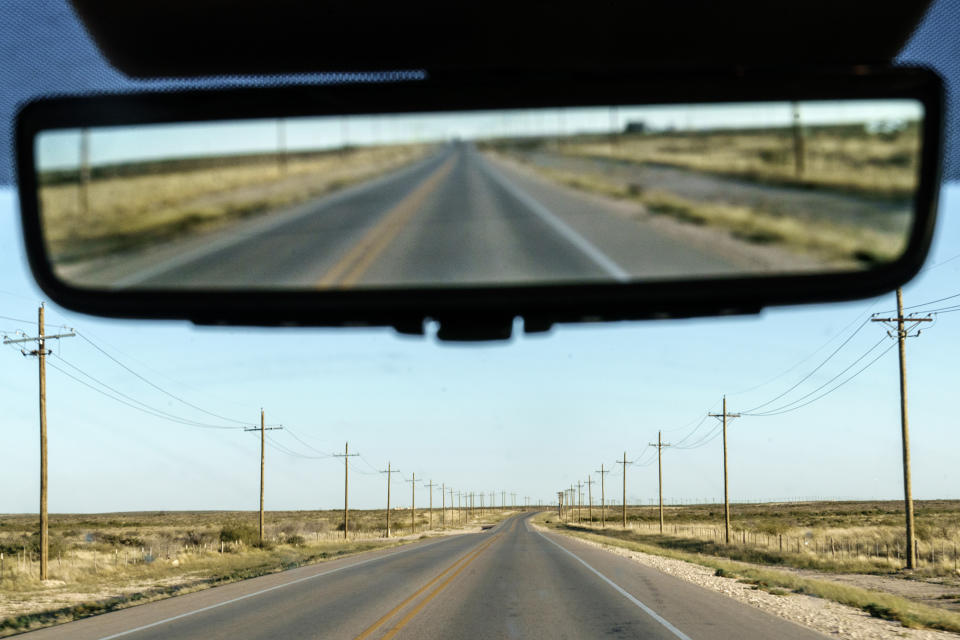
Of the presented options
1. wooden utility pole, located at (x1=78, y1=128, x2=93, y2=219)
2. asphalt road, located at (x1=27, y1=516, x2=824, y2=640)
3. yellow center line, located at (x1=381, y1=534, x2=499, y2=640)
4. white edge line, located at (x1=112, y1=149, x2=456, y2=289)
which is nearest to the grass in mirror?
white edge line, located at (x1=112, y1=149, x2=456, y2=289)

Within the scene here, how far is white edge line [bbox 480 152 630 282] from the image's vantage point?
2.95 metres

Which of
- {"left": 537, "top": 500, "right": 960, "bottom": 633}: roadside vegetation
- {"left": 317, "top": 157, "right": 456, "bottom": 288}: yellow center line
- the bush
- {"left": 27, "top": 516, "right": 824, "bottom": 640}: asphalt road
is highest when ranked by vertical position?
{"left": 317, "top": 157, "right": 456, "bottom": 288}: yellow center line

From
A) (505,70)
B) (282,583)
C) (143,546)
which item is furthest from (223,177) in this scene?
(143,546)

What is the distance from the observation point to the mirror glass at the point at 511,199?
2947 mm

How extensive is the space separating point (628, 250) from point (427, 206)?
0.71 m

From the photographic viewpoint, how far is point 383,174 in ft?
9.95

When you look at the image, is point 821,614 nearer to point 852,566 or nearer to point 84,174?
point 84,174

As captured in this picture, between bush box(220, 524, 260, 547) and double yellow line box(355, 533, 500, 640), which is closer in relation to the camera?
double yellow line box(355, 533, 500, 640)

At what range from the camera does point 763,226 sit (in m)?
3.09

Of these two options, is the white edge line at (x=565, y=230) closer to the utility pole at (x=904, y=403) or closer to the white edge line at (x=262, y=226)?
the white edge line at (x=262, y=226)

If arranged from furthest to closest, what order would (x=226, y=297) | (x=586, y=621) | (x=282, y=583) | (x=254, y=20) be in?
(x=282, y=583), (x=586, y=621), (x=254, y=20), (x=226, y=297)

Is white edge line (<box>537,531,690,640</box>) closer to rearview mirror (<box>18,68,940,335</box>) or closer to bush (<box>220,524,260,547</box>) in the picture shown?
rearview mirror (<box>18,68,940,335</box>)

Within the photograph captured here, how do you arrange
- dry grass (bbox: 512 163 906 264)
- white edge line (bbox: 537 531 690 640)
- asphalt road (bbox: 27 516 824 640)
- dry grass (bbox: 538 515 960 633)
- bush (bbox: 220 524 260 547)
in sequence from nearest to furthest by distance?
dry grass (bbox: 512 163 906 264) → white edge line (bbox: 537 531 690 640) → asphalt road (bbox: 27 516 824 640) → dry grass (bbox: 538 515 960 633) → bush (bbox: 220 524 260 547)

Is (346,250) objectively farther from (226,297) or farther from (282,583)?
(282,583)
